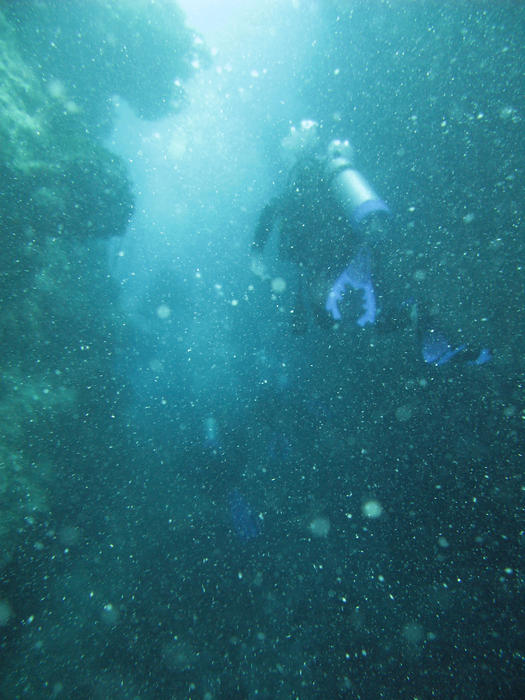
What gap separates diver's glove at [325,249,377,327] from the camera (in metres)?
6.06

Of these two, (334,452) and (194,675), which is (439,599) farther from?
(194,675)

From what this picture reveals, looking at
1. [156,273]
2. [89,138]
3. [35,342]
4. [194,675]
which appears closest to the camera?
[194,675]

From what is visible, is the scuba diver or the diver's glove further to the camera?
the diver's glove

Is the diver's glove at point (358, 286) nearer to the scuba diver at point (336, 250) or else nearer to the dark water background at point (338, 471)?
the scuba diver at point (336, 250)

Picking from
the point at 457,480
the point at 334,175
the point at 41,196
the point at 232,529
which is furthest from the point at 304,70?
the point at 232,529

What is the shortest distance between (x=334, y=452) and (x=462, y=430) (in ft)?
9.19

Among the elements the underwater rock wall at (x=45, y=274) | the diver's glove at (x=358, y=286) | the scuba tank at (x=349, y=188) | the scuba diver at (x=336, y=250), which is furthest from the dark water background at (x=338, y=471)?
the scuba tank at (x=349, y=188)

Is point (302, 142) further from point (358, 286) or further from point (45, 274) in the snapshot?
point (45, 274)

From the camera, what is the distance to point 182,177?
14.4 metres

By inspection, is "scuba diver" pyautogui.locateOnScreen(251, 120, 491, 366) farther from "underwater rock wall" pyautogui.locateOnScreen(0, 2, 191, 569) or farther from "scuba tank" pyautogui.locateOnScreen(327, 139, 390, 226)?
"underwater rock wall" pyautogui.locateOnScreen(0, 2, 191, 569)

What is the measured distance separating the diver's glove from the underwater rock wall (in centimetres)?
618

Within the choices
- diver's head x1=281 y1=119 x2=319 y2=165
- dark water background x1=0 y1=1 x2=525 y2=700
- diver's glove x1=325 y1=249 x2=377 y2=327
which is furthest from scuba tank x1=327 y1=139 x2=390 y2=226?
dark water background x1=0 y1=1 x2=525 y2=700

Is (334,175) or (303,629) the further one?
(334,175)

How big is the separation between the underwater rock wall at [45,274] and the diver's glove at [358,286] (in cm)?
618
